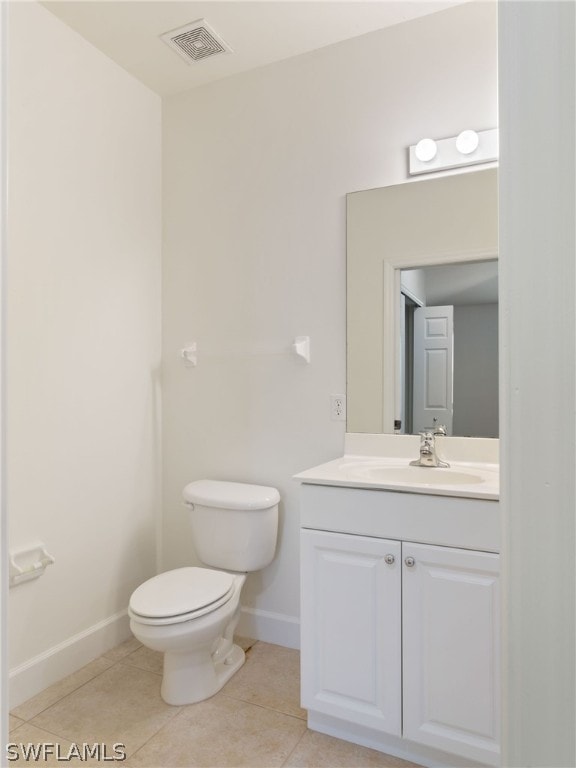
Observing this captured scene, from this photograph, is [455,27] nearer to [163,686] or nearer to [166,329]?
[166,329]

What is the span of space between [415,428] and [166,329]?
1371 millimetres

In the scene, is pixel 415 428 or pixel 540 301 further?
pixel 415 428

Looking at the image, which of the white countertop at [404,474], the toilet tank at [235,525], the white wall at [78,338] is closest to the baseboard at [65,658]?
the white wall at [78,338]

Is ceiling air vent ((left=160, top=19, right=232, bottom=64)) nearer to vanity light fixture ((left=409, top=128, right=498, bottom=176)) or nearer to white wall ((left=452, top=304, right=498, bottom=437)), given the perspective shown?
vanity light fixture ((left=409, top=128, right=498, bottom=176))

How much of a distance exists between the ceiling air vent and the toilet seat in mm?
2245

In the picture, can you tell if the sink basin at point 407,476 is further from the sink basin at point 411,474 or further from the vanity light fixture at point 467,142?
the vanity light fixture at point 467,142

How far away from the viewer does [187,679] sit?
1874 mm

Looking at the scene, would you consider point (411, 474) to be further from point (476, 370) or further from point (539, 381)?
point (539, 381)

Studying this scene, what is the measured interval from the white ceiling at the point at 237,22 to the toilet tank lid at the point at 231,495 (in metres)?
1.95

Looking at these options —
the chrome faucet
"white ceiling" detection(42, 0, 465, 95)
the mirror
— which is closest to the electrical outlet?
the mirror

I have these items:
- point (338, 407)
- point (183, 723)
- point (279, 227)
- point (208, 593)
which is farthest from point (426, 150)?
point (183, 723)

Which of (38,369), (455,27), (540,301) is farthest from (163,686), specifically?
(455,27)

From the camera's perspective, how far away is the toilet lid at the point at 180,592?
1.74 metres

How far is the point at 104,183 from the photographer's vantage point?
90.0 inches
